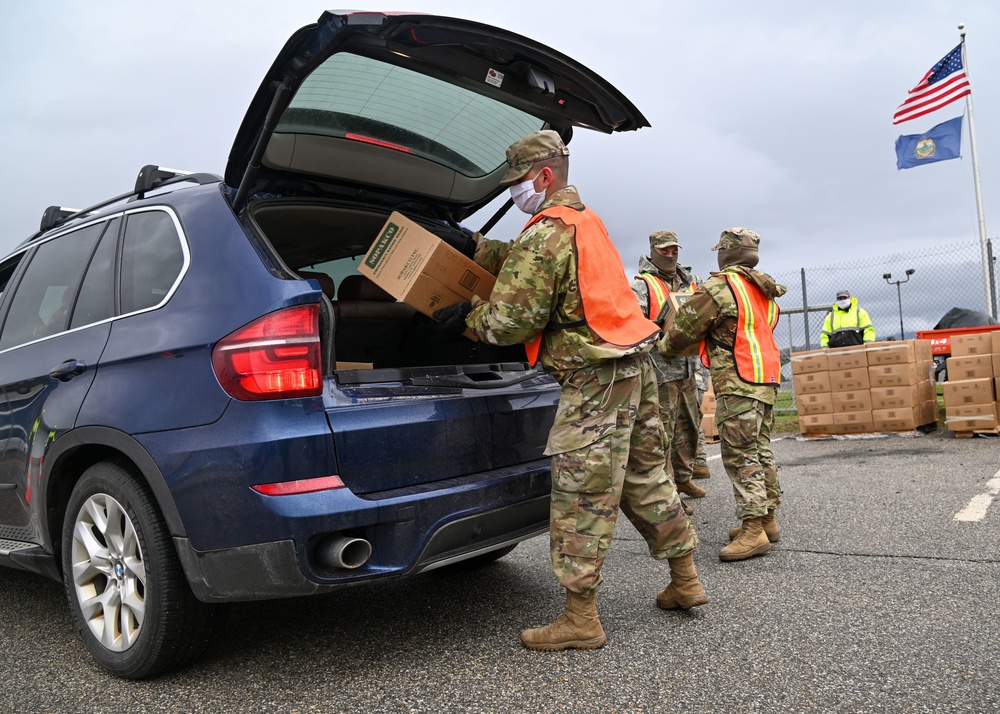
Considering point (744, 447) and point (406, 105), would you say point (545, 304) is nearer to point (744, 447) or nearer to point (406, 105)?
point (406, 105)

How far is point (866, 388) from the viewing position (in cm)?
902

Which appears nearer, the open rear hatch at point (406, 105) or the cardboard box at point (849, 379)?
the open rear hatch at point (406, 105)

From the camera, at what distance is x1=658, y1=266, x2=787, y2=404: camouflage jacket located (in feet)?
14.5

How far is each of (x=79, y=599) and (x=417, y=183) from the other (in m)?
2.16

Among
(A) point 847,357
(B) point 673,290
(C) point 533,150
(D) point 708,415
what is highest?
(C) point 533,150

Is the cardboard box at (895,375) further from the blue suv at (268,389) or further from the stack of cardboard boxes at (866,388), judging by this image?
the blue suv at (268,389)

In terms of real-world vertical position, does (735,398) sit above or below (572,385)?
below

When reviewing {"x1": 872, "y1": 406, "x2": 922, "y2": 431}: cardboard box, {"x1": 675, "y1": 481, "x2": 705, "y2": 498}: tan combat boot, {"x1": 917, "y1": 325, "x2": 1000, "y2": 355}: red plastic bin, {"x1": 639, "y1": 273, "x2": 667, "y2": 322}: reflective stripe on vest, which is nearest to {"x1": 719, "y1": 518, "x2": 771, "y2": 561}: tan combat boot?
{"x1": 675, "y1": 481, "x2": 705, "y2": 498}: tan combat boot

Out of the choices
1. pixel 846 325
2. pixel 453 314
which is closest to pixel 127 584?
pixel 453 314

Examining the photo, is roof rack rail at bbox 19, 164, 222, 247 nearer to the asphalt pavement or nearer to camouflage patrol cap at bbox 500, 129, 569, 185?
camouflage patrol cap at bbox 500, 129, 569, 185

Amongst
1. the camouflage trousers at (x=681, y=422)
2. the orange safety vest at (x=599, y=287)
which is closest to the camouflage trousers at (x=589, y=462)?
the orange safety vest at (x=599, y=287)

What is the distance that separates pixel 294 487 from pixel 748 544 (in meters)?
2.63

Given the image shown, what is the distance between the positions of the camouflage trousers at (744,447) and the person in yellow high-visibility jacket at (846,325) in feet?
21.0

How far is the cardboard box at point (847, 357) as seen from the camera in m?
9.02
